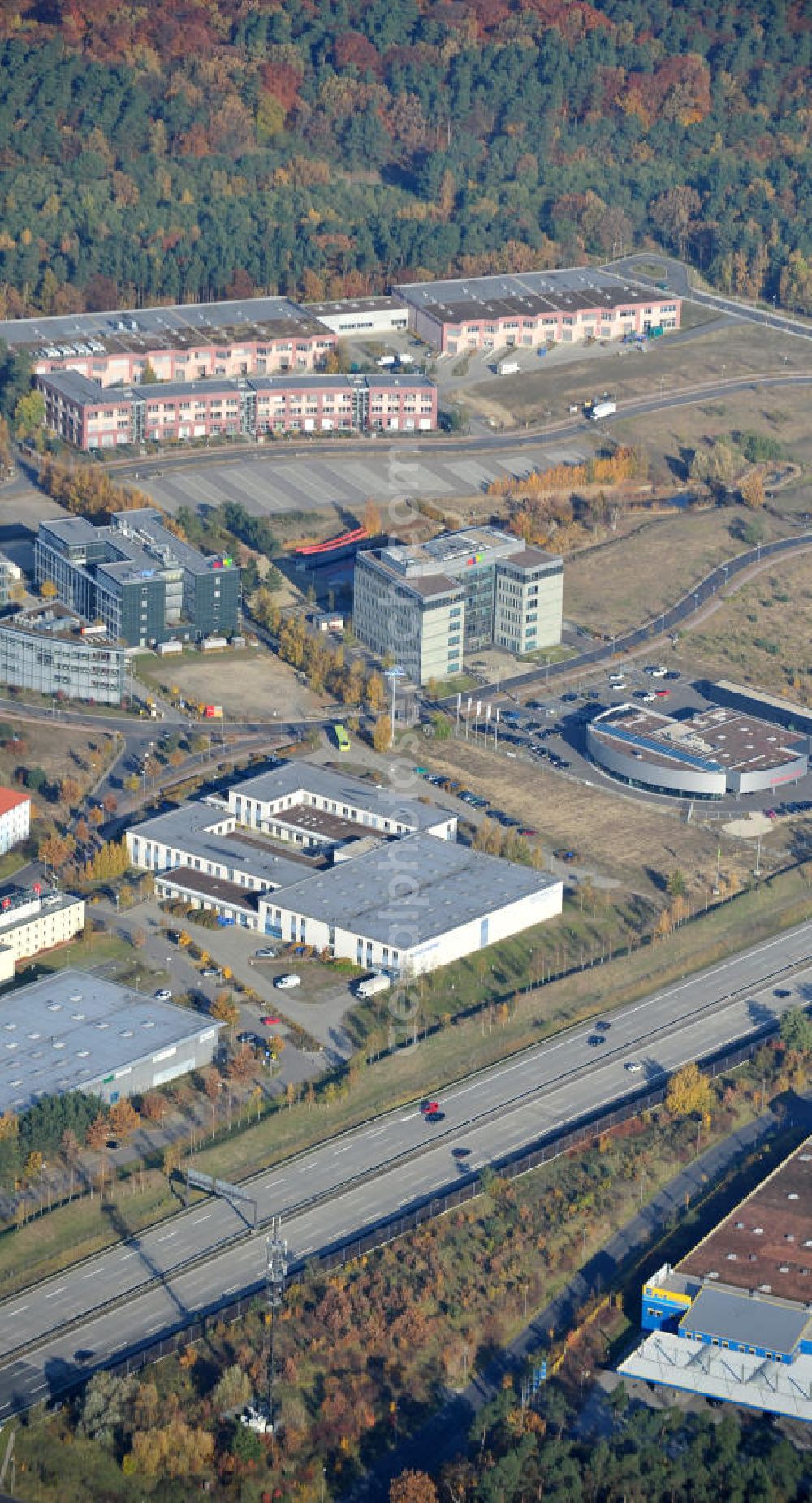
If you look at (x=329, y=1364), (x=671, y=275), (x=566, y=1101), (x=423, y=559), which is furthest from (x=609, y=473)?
(x=329, y=1364)

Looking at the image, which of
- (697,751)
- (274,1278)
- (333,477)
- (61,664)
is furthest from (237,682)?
(274,1278)

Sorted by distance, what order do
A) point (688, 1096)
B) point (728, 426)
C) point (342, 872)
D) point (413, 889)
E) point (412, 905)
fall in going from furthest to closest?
1. point (728, 426)
2. point (342, 872)
3. point (413, 889)
4. point (412, 905)
5. point (688, 1096)

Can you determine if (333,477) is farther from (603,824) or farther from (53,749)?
(603,824)

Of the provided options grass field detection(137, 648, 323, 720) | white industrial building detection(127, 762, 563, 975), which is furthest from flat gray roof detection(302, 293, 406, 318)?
white industrial building detection(127, 762, 563, 975)

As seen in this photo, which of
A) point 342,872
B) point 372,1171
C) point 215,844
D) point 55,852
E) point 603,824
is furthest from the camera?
point 603,824

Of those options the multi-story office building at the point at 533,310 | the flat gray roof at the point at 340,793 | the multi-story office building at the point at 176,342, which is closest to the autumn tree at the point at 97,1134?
the flat gray roof at the point at 340,793

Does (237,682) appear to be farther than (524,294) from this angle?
No
